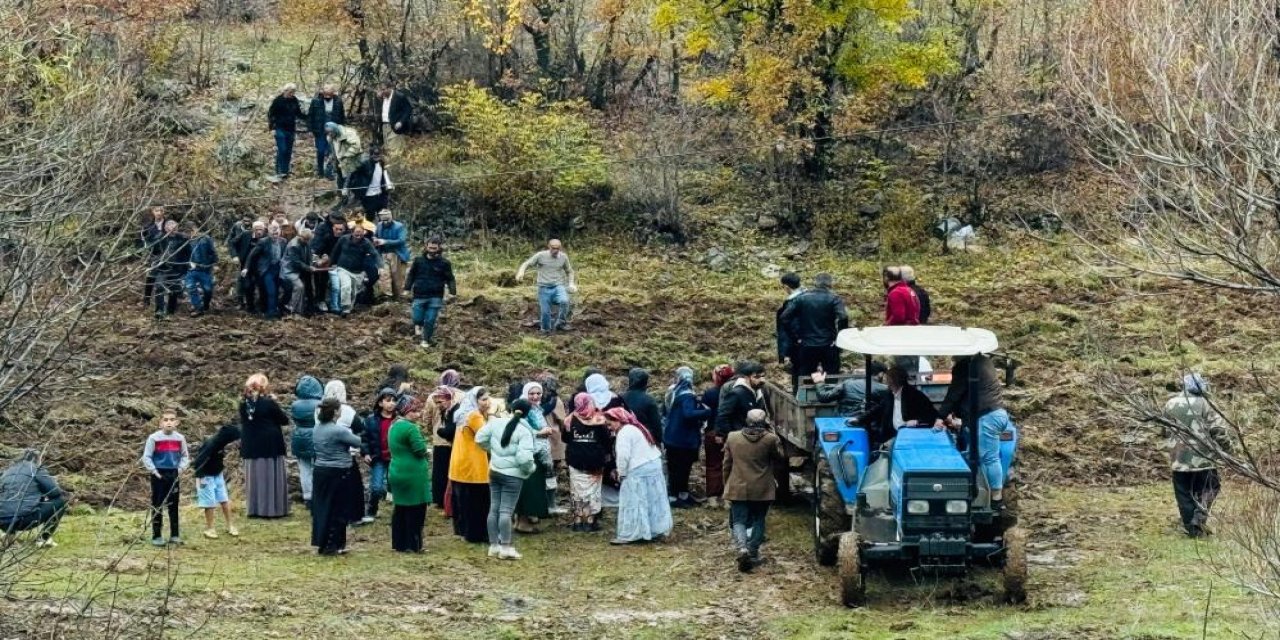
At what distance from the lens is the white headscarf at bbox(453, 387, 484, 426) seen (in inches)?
649

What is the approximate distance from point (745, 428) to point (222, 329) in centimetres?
1051

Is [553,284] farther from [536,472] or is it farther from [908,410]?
[908,410]

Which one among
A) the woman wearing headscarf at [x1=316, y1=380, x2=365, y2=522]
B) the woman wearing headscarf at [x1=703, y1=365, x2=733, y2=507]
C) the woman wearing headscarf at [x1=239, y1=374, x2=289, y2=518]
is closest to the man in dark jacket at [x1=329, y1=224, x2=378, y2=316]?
the woman wearing headscarf at [x1=239, y1=374, x2=289, y2=518]

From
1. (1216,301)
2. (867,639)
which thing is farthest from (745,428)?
(1216,301)

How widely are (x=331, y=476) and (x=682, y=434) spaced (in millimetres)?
3655

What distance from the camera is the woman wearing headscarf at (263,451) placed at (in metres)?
16.8

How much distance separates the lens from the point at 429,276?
22.8m

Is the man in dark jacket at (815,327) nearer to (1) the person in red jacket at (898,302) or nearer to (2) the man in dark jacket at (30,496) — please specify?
(1) the person in red jacket at (898,302)

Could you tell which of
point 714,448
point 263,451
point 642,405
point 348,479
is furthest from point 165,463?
point 714,448

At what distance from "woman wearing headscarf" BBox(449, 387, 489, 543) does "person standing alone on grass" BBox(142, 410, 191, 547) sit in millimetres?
2445

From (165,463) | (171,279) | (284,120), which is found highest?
(284,120)

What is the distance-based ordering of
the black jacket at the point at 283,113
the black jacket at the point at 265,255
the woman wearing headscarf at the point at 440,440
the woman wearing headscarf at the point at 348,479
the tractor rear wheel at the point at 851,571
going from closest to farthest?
1. the tractor rear wheel at the point at 851,571
2. the woman wearing headscarf at the point at 348,479
3. the woman wearing headscarf at the point at 440,440
4. the black jacket at the point at 265,255
5. the black jacket at the point at 283,113

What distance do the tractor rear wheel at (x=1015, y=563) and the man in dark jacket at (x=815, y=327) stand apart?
5065 millimetres

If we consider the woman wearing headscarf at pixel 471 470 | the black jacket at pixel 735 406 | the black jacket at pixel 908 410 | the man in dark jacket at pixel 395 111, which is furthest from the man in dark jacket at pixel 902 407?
the man in dark jacket at pixel 395 111
